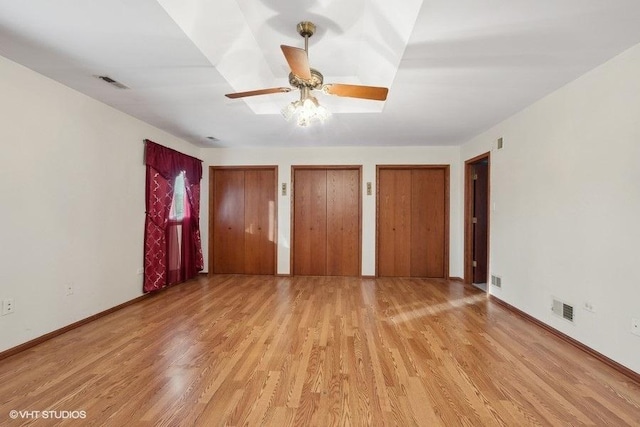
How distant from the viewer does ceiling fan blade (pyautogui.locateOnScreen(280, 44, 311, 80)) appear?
161 cm

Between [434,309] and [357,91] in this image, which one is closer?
[357,91]

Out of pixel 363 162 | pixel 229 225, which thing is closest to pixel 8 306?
pixel 229 225

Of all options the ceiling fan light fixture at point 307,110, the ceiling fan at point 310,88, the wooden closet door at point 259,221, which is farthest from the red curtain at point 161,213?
the ceiling fan light fixture at point 307,110

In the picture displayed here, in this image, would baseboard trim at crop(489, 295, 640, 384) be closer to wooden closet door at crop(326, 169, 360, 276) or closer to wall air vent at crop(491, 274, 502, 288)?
wall air vent at crop(491, 274, 502, 288)

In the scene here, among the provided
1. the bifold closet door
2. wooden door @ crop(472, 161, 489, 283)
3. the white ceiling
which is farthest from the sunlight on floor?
the bifold closet door

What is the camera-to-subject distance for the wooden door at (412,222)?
491 centimetres

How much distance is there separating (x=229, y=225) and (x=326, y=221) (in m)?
1.83

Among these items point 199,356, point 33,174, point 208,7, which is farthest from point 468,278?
point 33,174

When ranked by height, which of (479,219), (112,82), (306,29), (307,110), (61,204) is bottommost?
(479,219)

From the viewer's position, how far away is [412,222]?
4.92 m

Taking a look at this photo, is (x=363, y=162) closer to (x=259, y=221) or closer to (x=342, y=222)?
(x=342, y=222)

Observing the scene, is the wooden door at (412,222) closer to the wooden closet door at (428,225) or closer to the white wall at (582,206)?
the wooden closet door at (428,225)

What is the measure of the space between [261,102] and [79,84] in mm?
1741

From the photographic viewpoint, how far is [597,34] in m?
1.81
